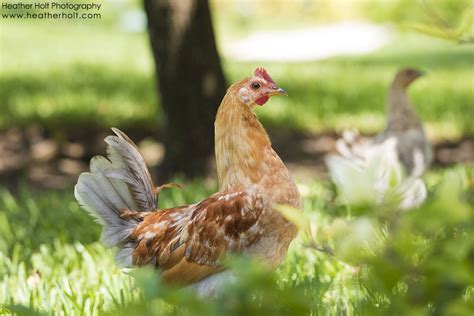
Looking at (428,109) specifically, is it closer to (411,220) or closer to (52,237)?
(52,237)

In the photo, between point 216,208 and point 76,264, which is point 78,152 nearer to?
point 76,264

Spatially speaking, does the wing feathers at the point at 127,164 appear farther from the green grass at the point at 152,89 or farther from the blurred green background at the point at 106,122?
the green grass at the point at 152,89

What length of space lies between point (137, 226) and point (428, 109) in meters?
6.15

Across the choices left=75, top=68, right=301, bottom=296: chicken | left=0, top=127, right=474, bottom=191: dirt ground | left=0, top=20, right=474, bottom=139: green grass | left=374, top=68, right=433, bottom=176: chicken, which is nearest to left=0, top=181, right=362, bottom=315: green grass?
left=75, top=68, right=301, bottom=296: chicken

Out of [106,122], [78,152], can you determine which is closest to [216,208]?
[78,152]

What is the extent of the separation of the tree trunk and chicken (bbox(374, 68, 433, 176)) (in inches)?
58.8

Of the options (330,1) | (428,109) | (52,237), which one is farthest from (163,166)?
(330,1)

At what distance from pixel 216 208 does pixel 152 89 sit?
7.07 meters

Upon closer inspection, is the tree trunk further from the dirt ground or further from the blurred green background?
the dirt ground

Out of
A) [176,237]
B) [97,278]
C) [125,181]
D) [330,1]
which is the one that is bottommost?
[97,278]

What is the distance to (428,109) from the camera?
8461mm

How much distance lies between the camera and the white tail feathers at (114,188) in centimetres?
292

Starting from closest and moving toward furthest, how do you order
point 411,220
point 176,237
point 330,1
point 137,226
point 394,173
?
point 411,220 → point 394,173 → point 176,237 → point 137,226 → point 330,1

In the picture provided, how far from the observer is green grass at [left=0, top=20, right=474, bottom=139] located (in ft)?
26.2
